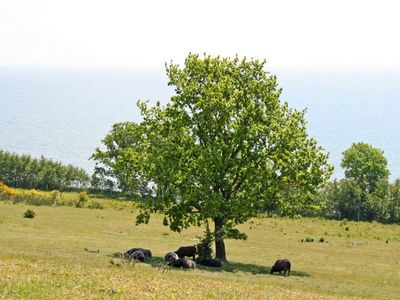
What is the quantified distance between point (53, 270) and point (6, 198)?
59.0 metres

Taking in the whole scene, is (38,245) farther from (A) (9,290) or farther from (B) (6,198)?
(B) (6,198)

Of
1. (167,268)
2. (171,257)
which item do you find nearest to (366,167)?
(171,257)

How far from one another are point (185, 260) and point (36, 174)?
329 feet

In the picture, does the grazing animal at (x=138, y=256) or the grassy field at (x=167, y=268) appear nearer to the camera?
the grassy field at (x=167, y=268)

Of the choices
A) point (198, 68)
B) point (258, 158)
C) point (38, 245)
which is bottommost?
point (38, 245)

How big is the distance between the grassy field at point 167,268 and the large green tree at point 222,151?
4.74m

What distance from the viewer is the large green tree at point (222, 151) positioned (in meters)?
44.1

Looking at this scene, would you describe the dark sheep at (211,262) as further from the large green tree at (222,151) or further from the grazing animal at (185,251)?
the large green tree at (222,151)

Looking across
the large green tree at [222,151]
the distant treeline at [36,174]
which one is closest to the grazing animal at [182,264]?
the large green tree at [222,151]

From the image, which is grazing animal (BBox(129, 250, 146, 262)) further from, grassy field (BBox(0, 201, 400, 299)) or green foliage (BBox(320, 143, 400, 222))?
green foliage (BBox(320, 143, 400, 222))

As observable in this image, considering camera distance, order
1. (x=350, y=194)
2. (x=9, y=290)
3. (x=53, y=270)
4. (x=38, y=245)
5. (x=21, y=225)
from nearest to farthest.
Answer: (x=9, y=290)
(x=53, y=270)
(x=38, y=245)
(x=21, y=225)
(x=350, y=194)

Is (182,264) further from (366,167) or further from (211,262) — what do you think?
(366,167)

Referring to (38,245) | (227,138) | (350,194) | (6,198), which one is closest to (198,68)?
(227,138)

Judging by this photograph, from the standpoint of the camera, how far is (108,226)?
66.8 m
